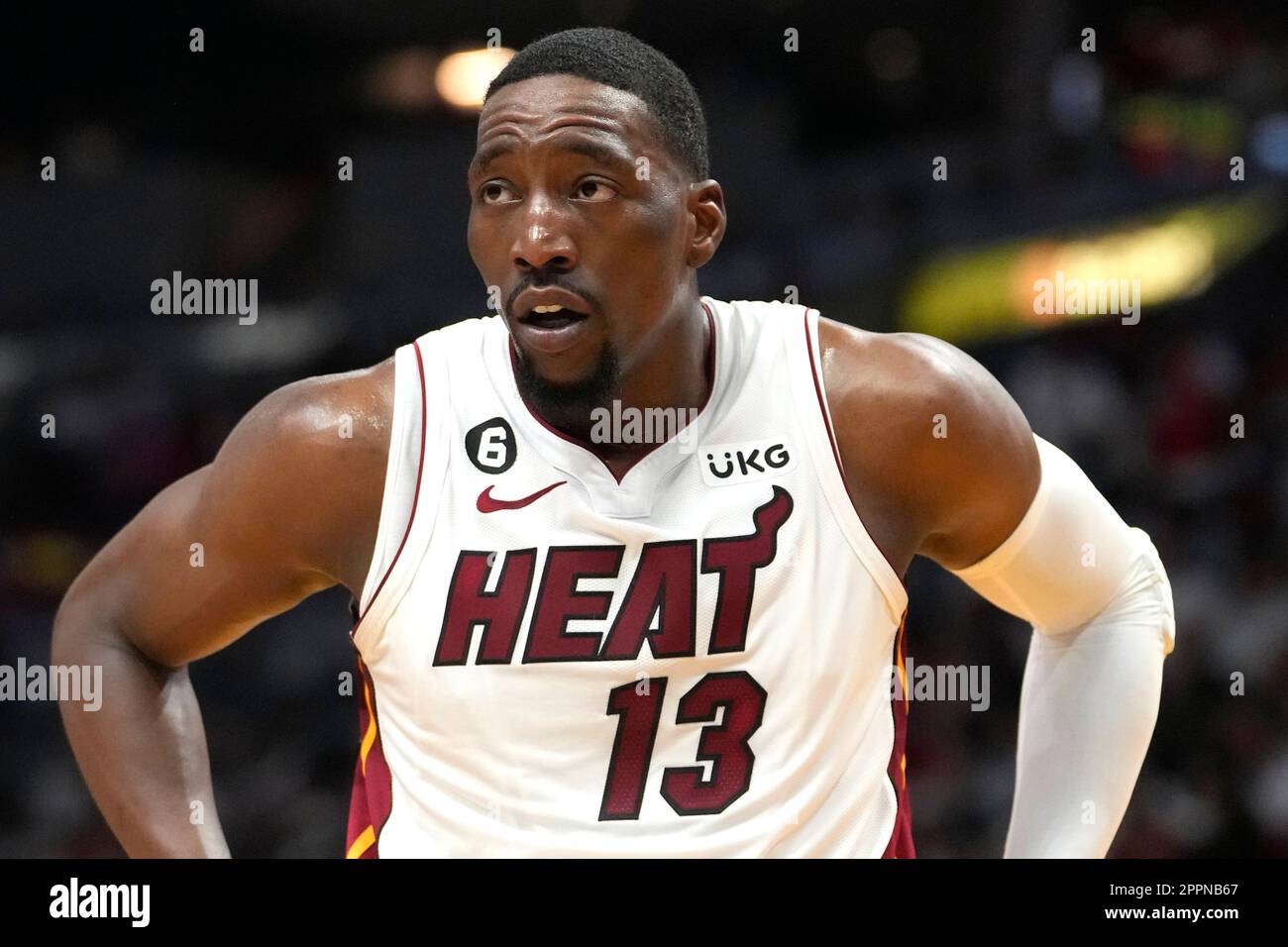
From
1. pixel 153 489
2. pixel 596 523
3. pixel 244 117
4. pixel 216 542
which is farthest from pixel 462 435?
pixel 244 117

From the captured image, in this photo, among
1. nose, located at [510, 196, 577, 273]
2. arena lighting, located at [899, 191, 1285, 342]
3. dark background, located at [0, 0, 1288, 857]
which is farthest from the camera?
arena lighting, located at [899, 191, 1285, 342]

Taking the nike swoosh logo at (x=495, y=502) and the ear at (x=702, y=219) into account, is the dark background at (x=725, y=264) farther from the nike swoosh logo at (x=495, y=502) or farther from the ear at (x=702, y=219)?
the nike swoosh logo at (x=495, y=502)

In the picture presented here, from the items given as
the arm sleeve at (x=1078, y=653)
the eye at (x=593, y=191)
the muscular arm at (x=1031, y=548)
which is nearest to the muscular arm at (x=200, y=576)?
the eye at (x=593, y=191)

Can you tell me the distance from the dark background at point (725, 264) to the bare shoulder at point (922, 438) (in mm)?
2849

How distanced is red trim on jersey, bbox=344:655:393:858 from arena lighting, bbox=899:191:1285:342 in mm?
3777

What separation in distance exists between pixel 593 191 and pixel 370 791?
34.8 inches

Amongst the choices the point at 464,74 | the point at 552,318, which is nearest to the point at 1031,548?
the point at 552,318

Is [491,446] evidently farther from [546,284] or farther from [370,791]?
[370,791]

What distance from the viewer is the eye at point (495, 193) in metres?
2.13

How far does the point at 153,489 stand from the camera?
17.8 ft

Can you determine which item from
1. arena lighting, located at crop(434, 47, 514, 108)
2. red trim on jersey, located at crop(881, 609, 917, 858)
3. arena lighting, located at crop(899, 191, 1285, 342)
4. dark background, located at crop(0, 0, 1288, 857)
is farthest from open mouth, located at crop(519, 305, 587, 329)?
arena lighting, located at crop(899, 191, 1285, 342)

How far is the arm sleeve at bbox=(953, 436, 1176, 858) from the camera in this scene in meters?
2.35

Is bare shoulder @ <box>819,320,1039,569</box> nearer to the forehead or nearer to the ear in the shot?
the ear
